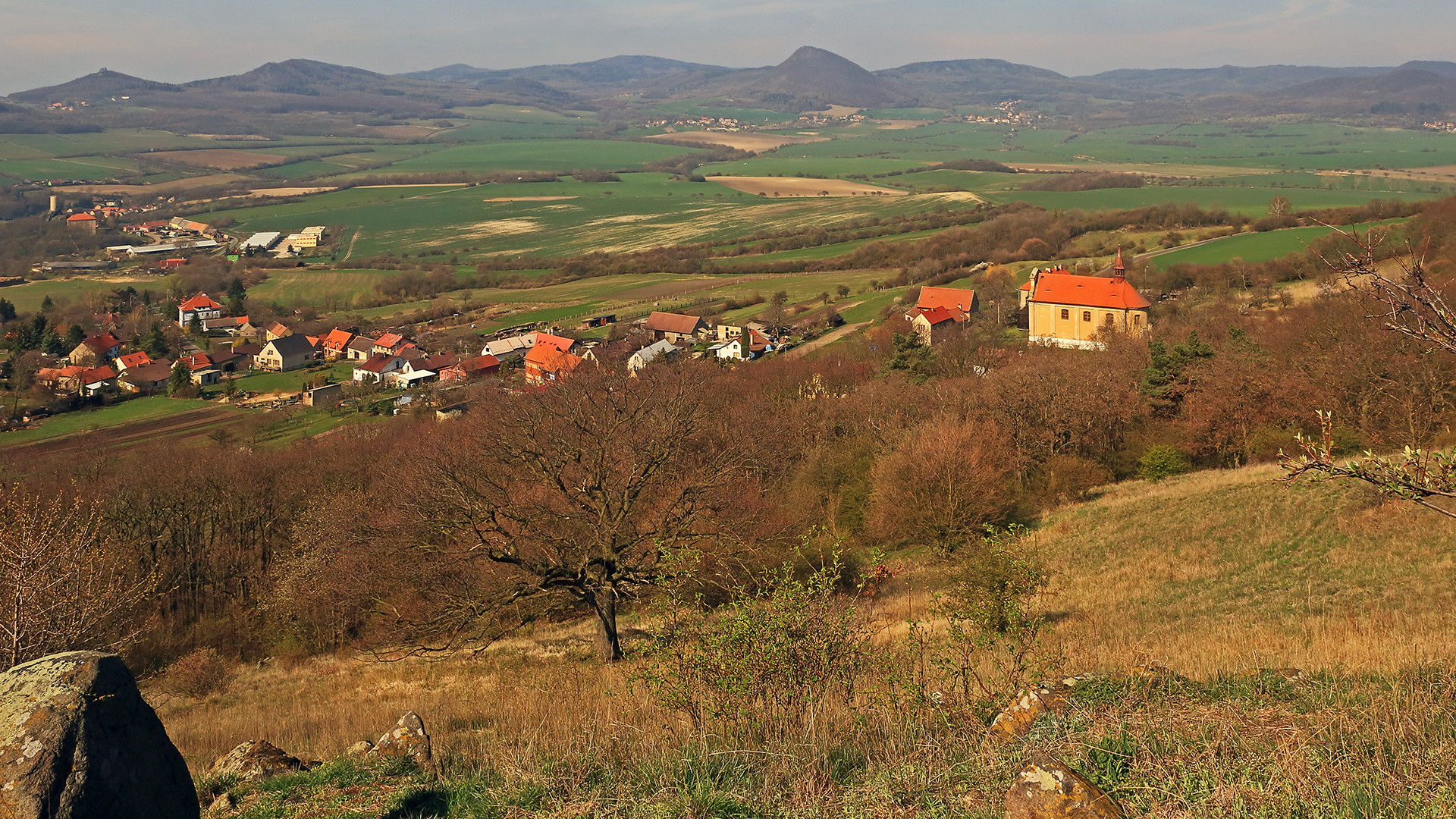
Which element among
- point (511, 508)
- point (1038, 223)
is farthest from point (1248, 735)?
point (1038, 223)

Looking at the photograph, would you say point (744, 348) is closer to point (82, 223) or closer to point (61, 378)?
point (61, 378)

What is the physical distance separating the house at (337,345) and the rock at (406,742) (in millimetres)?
79172

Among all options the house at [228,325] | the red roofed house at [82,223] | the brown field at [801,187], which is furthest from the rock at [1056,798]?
the red roofed house at [82,223]

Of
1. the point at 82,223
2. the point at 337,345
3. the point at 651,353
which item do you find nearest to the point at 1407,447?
the point at 651,353

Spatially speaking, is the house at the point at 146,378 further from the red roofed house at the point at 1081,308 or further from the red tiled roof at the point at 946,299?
the red roofed house at the point at 1081,308

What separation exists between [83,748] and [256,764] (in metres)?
4.80

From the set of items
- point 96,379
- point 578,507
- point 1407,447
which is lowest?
point 96,379

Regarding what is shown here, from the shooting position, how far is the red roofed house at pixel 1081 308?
6412 cm

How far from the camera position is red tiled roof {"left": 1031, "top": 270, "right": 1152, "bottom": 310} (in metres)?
64.8

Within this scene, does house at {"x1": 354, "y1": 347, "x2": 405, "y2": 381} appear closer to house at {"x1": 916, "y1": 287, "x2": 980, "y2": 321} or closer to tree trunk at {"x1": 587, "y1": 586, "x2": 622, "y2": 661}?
house at {"x1": 916, "y1": 287, "x2": 980, "y2": 321}

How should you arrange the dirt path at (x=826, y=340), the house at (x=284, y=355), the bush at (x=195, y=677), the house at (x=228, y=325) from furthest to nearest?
1. the house at (x=228, y=325)
2. the house at (x=284, y=355)
3. the dirt path at (x=826, y=340)
4. the bush at (x=195, y=677)

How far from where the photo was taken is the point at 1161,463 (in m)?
→ 33.6

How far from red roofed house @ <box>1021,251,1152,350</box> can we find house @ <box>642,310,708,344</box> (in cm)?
2829

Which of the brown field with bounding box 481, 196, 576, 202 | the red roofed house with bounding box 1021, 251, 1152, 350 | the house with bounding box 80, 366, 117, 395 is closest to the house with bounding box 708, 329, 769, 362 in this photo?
the red roofed house with bounding box 1021, 251, 1152, 350
